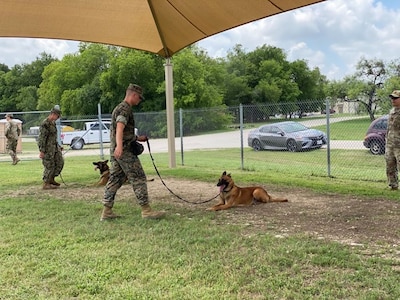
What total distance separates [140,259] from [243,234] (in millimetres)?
1535

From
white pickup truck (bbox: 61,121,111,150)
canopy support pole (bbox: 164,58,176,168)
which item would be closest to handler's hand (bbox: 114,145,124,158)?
canopy support pole (bbox: 164,58,176,168)

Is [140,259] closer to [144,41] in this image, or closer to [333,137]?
[144,41]

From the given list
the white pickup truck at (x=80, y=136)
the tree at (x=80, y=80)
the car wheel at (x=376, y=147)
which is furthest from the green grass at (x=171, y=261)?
Answer: the tree at (x=80, y=80)

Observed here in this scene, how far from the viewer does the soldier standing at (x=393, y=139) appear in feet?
25.6

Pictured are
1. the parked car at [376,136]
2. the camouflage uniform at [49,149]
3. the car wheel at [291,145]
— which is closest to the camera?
the camouflage uniform at [49,149]

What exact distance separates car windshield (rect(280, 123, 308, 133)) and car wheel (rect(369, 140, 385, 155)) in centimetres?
234

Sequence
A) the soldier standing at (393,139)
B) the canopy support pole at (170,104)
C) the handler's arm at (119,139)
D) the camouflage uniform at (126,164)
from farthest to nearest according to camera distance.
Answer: the canopy support pole at (170,104) → the soldier standing at (393,139) → the camouflage uniform at (126,164) → the handler's arm at (119,139)

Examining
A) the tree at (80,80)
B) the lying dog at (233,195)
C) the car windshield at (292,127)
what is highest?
the tree at (80,80)

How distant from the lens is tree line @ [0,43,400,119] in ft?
116

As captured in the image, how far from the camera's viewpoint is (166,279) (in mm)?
3877

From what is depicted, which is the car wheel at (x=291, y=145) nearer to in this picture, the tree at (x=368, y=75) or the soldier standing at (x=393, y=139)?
the soldier standing at (x=393, y=139)

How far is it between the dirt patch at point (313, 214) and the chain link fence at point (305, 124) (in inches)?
140

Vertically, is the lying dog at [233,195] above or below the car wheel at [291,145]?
below

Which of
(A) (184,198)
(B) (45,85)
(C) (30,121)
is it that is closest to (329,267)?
(A) (184,198)
